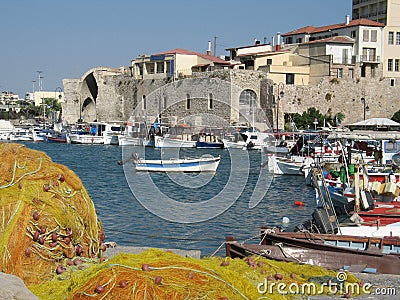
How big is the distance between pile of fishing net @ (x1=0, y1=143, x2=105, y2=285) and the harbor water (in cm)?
531

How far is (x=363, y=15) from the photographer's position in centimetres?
5606

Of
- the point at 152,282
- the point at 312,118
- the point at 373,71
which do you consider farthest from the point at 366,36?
the point at 152,282

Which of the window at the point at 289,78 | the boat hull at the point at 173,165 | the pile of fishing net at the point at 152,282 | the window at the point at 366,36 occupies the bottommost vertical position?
the boat hull at the point at 173,165

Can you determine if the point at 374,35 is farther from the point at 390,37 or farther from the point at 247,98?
the point at 247,98

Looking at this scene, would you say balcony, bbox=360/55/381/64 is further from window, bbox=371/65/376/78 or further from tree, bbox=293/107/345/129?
Answer: tree, bbox=293/107/345/129

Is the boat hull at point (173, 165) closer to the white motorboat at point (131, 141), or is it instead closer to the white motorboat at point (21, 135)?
the white motorboat at point (131, 141)

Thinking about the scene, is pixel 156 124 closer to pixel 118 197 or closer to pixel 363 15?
pixel 363 15

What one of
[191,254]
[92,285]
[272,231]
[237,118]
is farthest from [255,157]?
[92,285]

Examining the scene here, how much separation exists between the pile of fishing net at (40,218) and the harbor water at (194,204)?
5.31 metres

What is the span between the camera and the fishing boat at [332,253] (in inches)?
348

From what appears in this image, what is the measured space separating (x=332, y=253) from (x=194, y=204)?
1189cm

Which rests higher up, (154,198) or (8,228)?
(8,228)

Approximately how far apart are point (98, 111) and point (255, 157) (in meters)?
31.1

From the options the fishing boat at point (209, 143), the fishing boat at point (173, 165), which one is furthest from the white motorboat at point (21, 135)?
the fishing boat at point (173, 165)
